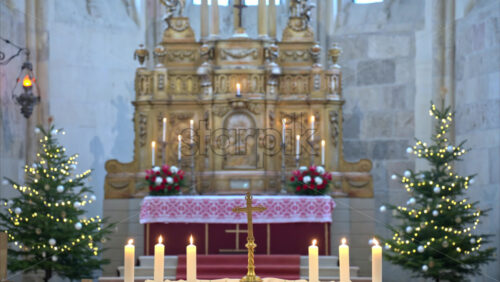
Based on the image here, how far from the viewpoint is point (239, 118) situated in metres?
15.2

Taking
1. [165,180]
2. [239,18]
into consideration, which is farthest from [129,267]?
[239,18]

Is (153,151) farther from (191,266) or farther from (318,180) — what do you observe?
(191,266)

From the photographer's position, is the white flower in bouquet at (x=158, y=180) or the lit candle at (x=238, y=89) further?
the lit candle at (x=238, y=89)

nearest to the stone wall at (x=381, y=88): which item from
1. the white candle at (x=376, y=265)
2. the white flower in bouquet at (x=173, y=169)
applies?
the white flower in bouquet at (x=173, y=169)

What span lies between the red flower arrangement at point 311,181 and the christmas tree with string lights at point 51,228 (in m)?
3.11

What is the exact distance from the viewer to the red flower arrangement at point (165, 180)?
46.9 ft

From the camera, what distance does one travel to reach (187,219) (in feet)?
46.2

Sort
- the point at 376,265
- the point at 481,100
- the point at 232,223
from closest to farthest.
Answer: the point at 376,265, the point at 232,223, the point at 481,100

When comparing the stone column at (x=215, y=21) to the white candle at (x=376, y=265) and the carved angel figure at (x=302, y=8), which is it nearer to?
the carved angel figure at (x=302, y=8)

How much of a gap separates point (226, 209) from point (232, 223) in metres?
0.29

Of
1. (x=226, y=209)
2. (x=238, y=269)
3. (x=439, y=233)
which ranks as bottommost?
(x=238, y=269)

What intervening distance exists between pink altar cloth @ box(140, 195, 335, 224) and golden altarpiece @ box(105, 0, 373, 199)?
0.92 meters

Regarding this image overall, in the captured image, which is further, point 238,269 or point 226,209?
point 226,209

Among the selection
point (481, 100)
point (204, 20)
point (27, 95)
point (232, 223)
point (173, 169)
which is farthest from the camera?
point (204, 20)
